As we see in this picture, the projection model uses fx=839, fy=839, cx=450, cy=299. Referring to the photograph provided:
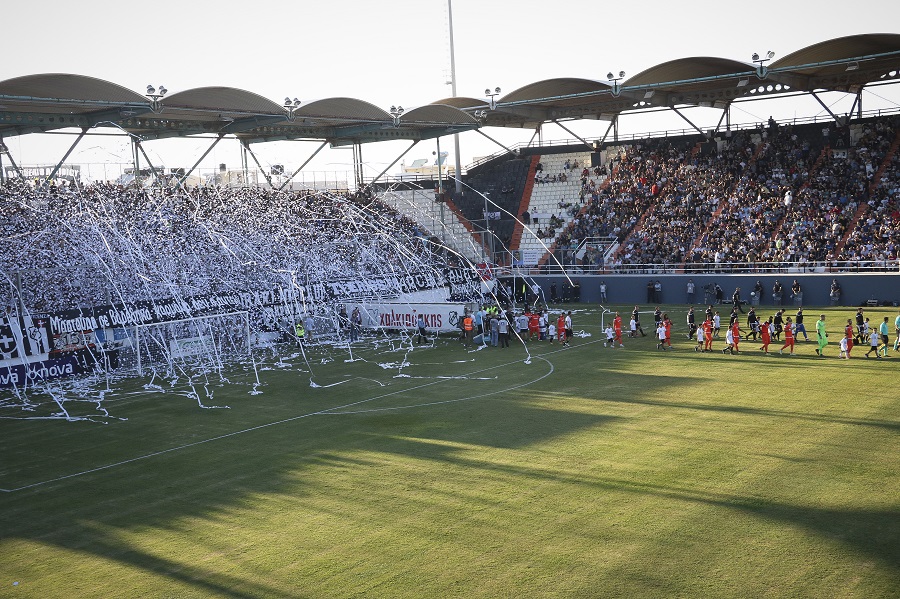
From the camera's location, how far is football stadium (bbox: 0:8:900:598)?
11.4m

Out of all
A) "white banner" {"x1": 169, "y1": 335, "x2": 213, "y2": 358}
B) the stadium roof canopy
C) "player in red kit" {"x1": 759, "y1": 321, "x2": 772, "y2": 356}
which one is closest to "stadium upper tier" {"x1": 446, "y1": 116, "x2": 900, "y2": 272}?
the stadium roof canopy

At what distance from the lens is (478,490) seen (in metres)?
13.9

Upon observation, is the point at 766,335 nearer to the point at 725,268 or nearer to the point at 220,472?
the point at 725,268

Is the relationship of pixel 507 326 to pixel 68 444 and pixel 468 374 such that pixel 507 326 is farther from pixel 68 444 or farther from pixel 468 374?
pixel 68 444

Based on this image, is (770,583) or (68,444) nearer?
(770,583)

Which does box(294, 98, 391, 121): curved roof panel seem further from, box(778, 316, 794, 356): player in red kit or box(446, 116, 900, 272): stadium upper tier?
box(778, 316, 794, 356): player in red kit

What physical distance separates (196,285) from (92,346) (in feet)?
17.8

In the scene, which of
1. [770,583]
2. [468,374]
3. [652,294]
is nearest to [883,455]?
[770,583]

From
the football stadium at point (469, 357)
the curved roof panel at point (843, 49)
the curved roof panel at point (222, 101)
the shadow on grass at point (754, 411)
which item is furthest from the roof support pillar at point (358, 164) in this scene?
the shadow on grass at point (754, 411)

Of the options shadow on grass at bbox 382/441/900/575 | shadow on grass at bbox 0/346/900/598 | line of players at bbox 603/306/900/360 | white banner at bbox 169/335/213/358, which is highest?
white banner at bbox 169/335/213/358

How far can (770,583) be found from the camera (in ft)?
32.1

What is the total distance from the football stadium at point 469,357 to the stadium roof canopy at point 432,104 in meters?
0.22

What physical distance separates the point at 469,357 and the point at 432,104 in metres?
22.2

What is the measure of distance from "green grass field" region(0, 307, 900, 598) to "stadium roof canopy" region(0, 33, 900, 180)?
718 inches
